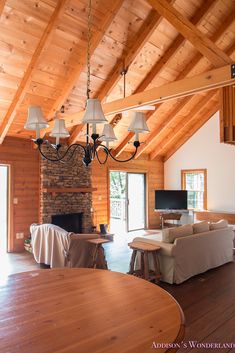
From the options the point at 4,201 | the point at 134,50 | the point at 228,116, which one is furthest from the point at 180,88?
the point at 4,201

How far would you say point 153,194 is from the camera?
9812mm

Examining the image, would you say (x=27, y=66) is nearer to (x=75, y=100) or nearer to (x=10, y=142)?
A: (x=75, y=100)

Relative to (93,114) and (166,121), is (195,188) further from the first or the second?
(93,114)

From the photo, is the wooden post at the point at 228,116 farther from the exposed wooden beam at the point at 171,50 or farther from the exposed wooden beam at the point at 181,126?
the exposed wooden beam at the point at 181,126

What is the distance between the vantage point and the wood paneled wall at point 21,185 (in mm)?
6410

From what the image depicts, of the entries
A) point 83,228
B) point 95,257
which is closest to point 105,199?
point 83,228

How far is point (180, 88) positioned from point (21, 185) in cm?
444

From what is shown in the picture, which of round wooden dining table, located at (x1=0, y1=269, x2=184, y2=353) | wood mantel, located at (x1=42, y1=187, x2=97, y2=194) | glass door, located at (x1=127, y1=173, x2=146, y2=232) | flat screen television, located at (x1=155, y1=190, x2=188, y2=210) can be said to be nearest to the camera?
round wooden dining table, located at (x1=0, y1=269, x2=184, y2=353)

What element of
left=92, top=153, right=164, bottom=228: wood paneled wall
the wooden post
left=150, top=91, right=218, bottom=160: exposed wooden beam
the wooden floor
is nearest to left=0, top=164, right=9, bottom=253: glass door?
the wooden floor

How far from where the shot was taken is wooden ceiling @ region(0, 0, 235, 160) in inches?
156

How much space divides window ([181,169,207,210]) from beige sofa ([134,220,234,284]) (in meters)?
3.63

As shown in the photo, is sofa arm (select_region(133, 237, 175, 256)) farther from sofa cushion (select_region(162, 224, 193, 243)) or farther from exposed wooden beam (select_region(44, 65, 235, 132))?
exposed wooden beam (select_region(44, 65, 235, 132))

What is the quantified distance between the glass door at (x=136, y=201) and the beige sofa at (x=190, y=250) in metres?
3.93

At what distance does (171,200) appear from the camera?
8.88 metres
